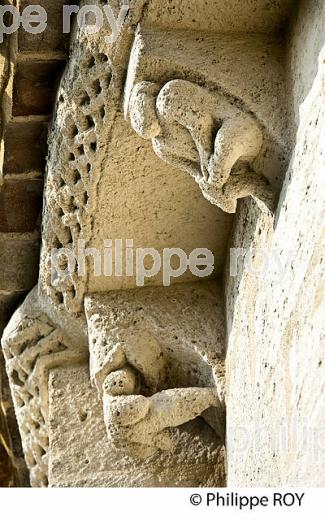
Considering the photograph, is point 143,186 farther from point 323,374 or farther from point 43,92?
point 323,374

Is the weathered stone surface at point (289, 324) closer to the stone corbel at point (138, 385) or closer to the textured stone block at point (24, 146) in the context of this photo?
the stone corbel at point (138, 385)

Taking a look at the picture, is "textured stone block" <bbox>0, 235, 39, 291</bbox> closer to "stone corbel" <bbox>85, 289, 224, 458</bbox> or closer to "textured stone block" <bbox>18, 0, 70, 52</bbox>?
"stone corbel" <bbox>85, 289, 224, 458</bbox>

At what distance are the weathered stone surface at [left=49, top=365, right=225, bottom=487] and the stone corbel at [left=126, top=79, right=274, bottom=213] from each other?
739 millimetres

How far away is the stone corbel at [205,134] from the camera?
9.05 ft

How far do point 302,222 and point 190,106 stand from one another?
301mm

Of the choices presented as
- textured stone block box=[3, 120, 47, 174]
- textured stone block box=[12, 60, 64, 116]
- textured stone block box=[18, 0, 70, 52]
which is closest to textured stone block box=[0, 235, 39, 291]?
textured stone block box=[3, 120, 47, 174]

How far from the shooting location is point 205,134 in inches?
109

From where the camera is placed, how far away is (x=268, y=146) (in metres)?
2.80

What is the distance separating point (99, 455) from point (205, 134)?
0.97 metres

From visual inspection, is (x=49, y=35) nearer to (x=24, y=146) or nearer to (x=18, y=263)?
(x=24, y=146)

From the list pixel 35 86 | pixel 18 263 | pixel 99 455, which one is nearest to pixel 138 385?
pixel 99 455

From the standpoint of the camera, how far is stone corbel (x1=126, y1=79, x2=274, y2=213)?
2.76 metres

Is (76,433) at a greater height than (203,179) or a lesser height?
lesser

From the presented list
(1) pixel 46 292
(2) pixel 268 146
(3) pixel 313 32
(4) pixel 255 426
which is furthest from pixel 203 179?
(1) pixel 46 292
